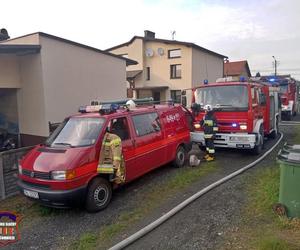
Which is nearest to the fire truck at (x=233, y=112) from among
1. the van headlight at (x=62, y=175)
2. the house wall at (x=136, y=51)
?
the van headlight at (x=62, y=175)

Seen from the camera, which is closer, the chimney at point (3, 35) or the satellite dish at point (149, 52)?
the chimney at point (3, 35)

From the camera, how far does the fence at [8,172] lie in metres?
6.55

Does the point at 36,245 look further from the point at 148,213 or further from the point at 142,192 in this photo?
the point at 142,192

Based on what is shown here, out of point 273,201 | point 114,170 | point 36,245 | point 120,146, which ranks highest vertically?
point 120,146

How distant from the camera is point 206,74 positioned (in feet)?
93.1

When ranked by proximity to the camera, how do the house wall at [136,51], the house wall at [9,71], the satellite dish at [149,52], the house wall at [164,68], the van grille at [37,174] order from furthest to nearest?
the house wall at [136,51] < the satellite dish at [149,52] < the house wall at [164,68] < the house wall at [9,71] < the van grille at [37,174]

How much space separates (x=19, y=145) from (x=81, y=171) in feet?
26.4

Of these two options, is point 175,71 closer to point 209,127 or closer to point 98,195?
point 209,127

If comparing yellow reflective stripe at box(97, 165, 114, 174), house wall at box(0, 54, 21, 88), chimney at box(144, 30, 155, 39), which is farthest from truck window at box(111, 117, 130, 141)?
chimney at box(144, 30, 155, 39)

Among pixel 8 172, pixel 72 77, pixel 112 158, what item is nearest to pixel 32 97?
pixel 72 77

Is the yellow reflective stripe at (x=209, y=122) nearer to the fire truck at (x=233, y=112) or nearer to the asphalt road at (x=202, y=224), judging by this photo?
the fire truck at (x=233, y=112)

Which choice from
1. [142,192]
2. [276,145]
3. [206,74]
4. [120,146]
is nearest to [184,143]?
[142,192]

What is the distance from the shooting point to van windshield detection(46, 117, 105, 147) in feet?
18.3

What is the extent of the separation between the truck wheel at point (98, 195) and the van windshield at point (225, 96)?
4.98 meters
